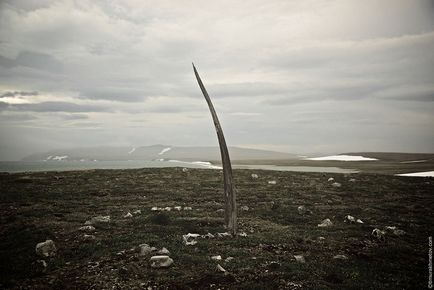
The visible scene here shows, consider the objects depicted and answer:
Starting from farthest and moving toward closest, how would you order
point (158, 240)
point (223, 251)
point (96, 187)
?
point (96, 187) → point (158, 240) → point (223, 251)

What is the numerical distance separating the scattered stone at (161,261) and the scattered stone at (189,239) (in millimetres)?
2131

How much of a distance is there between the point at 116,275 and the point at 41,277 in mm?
2493

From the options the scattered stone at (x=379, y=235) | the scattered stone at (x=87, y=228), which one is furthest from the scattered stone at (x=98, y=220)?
the scattered stone at (x=379, y=235)

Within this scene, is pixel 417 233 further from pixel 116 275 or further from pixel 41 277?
pixel 41 277

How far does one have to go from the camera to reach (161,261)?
10125 mm

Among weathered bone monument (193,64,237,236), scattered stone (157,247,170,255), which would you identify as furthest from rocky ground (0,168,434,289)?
weathered bone monument (193,64,237,236)

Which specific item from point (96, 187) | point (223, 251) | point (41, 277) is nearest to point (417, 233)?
point (223, 251)

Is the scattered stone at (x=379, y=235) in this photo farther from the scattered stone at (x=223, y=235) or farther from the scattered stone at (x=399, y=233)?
the scattered stone at (x=223, y=235)

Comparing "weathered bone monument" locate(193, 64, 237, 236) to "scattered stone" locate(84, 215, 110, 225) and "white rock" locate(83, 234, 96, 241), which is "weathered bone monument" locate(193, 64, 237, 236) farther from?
"scattered stone" locate(84, 215, 110, 225)

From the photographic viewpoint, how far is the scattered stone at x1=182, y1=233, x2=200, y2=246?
1238 cm

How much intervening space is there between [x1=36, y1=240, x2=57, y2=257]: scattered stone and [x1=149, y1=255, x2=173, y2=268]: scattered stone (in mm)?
4338

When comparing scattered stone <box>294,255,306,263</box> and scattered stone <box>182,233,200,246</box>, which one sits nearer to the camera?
scattered stone <box>294,255,306,263</box>

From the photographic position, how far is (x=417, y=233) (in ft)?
49.4

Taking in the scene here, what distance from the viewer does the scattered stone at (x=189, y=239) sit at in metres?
12.4
